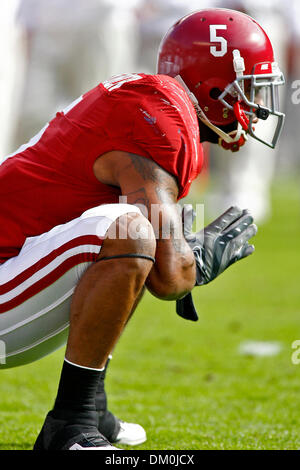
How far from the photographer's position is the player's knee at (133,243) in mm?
2291

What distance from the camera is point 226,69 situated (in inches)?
111

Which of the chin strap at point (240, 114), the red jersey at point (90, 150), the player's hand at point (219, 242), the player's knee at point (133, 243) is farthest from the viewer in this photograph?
the chin strap at point (240, 114)

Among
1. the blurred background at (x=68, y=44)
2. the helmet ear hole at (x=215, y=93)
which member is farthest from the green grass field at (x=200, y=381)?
the blurred background at (x=68, y=44)

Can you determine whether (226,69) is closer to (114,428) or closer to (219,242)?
(219,242)

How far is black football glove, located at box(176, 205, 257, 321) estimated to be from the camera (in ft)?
8.46

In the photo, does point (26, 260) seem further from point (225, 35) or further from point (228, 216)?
point (225, 35)

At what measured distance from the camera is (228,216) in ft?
8.99

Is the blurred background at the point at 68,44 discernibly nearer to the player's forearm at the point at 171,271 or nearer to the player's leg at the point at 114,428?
the player's leg at the point at 114,428

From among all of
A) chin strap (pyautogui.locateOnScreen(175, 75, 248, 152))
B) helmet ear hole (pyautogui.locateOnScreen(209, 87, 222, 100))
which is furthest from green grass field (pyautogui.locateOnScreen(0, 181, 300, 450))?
helmet ear hole (pyautogui.locateOnScreen(209, 87, 222, 100))

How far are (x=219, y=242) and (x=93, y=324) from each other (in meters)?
0.54

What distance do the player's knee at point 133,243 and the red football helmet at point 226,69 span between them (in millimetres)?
667

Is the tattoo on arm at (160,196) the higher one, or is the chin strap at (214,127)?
the chin strap at (214,127)

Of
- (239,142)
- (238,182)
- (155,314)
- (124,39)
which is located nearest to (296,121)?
(238,182)
